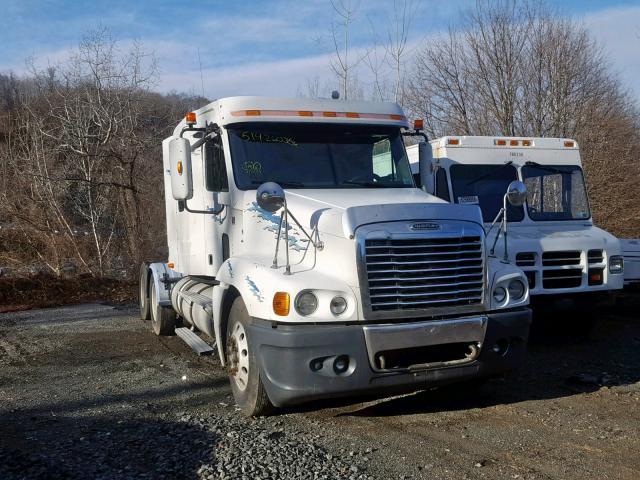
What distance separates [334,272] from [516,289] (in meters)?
1.62

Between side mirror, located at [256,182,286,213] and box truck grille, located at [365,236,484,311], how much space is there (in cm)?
80

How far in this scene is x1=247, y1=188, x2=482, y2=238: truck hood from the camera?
5.16 meters

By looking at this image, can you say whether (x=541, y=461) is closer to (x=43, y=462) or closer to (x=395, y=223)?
(x=395, y=223)

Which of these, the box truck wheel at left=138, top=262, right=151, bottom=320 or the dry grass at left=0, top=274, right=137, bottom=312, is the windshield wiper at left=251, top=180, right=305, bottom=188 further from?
the dry grass at left=0, top=274, right=137, bottom=312

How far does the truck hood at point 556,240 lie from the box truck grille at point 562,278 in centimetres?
29

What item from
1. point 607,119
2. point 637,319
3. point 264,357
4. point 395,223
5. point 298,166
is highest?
point 607,119

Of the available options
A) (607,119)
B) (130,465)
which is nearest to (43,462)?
(130,465)

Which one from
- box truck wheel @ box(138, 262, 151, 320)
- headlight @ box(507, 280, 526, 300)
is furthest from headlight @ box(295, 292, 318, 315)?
box truck wheel @ box(138, 262, 151, 320)

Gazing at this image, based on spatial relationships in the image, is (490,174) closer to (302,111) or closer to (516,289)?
(302,111)

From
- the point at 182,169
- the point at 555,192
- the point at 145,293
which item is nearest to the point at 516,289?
the point at 182,169

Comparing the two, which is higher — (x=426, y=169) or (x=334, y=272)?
(x=426, y=169)

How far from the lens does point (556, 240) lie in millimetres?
8312

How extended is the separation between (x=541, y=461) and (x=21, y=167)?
16395mm

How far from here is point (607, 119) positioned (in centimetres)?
1955
